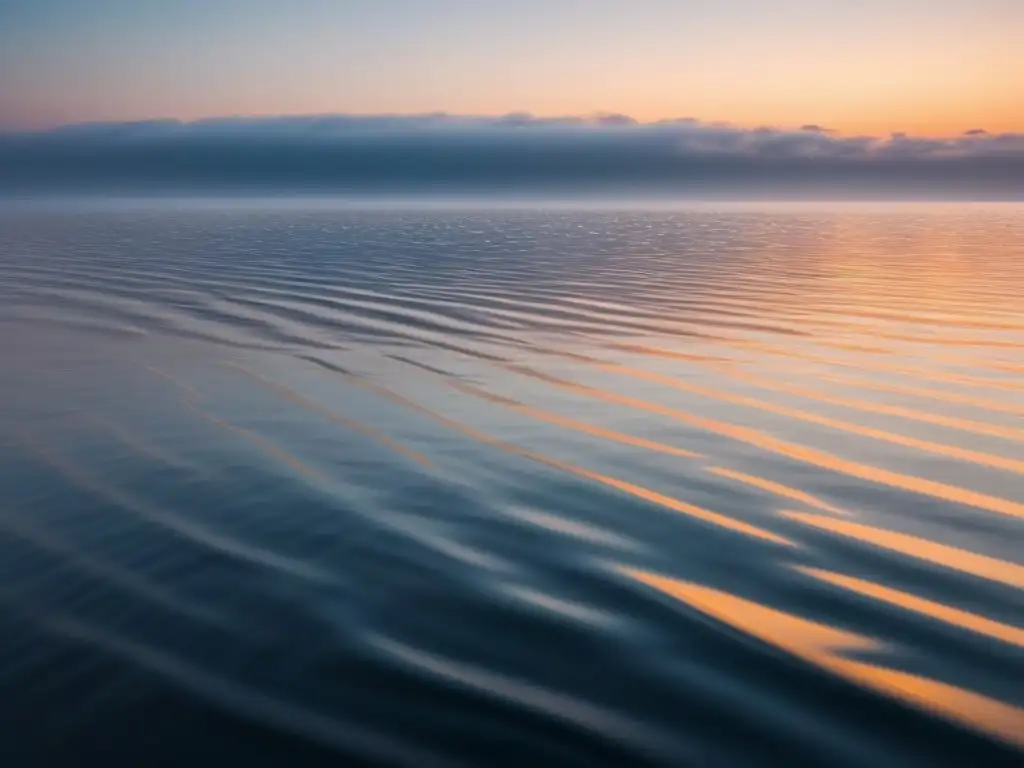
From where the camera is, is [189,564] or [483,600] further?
[189,564]

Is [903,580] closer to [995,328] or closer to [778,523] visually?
[778,523]

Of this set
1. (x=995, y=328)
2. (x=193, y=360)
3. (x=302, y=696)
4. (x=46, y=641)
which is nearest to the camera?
(x=302, y=696)

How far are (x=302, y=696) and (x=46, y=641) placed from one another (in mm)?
1393

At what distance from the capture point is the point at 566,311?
51.5 feet

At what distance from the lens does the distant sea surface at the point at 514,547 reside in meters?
3.71

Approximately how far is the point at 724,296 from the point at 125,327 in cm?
1018

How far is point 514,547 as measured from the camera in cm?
555

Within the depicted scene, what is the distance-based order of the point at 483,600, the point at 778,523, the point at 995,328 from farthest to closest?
the point at 995,328 < the point at 778,523 < the point at 483,600

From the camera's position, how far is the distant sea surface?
3.71 metres

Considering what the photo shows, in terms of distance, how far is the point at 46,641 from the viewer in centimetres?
440

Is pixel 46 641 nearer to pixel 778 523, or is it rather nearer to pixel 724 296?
pixel 778 523

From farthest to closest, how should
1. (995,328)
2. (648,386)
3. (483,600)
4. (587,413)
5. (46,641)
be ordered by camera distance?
(995,328), (648,386), (587,413), (483,600), (46,641)

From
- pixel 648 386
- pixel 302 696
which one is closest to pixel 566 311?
pixel 648 386

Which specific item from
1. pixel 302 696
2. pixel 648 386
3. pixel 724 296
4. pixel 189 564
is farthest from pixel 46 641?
pixel 724 296
